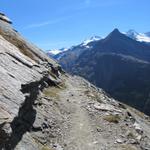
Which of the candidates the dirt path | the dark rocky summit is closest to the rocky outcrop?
the dark rocky summit

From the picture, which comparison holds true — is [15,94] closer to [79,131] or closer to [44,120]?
[44,120]

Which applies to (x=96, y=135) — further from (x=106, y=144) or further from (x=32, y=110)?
(x=32, y=110)

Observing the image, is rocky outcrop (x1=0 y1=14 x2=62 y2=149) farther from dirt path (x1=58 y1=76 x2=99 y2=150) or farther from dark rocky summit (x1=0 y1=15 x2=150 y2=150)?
dirt path (x1=58 y1=76 x2=99 y2=150)

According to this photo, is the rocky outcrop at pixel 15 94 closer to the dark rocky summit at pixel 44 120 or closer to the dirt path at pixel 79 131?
the dark rocky summit at pixel 44 120

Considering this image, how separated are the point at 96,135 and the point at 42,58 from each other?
49.8 metres

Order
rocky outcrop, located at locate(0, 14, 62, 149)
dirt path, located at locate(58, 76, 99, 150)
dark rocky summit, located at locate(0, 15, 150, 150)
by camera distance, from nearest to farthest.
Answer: rocky outcrop, located at locate(0, 14, 62, 149)
dark rocky summit, located at locate(0, 15, 150, 150)
dirt path, located at locate(58, 76, 99, 150)

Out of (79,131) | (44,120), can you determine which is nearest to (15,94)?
(44,120)

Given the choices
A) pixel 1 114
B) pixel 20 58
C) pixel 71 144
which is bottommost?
pixel 71 144

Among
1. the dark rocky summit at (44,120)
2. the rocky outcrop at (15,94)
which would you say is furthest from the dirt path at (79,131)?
the rocky outcrop at (15,94)

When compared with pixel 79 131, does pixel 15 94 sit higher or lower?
higher

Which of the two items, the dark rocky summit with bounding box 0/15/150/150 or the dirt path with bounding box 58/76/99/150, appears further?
the dirt path with bounding box 58/76/99/150

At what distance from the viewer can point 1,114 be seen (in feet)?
87.9

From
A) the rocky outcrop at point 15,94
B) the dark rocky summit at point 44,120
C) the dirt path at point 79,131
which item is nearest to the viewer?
the rocky outcrop at point 15,94

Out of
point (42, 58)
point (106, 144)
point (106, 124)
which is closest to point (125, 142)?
point (106, 144)
